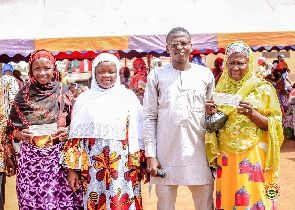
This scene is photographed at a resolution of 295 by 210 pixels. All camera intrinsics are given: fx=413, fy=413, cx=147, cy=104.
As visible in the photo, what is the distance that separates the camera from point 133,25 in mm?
7926

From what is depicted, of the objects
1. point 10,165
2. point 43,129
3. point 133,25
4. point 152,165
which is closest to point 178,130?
point 152,165

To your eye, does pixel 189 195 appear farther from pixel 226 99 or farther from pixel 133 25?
pixel 133 25

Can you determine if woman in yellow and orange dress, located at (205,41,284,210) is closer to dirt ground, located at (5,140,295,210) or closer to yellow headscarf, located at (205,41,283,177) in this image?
yellow headscarf, located at (205,41,283,177)

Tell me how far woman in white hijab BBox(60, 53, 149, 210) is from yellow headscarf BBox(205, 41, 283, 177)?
66 centimetres

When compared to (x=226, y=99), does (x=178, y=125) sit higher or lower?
lower

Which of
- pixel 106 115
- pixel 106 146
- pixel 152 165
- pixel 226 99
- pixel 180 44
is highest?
pixel 180 44

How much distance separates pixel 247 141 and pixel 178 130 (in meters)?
0.54

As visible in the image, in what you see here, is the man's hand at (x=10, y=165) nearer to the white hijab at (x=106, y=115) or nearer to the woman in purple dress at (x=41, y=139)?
the woman in purple dress at (x=41, y=139)

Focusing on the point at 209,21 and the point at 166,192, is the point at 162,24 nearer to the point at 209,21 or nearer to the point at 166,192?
the point at 209,21

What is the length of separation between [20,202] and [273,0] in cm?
736

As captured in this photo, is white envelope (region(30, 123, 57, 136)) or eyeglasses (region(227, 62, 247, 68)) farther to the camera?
white envelope (region(30, 123, 57, 136))

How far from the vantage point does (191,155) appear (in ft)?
10.9

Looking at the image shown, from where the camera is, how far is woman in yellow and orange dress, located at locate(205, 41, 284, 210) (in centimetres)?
320

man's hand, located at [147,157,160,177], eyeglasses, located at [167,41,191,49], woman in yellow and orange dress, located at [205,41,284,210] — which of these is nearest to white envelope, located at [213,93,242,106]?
woman in yellow and orange dress, located at [205,41,284,210]
